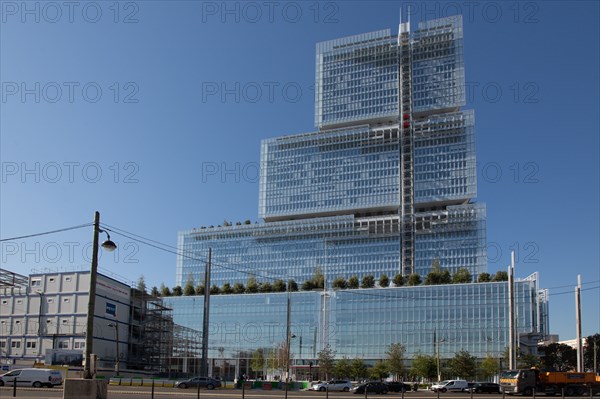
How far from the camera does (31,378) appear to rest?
58.8 m

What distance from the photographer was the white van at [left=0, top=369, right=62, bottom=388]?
57.9 meters

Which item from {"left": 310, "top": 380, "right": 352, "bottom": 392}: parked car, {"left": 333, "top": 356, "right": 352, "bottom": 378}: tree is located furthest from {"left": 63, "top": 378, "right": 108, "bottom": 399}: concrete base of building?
{"left": 333, "top": 356, "right": 352, "bottom": 378}: tree

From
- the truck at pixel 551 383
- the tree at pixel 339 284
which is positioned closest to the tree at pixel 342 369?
the tree at pixel 339 284

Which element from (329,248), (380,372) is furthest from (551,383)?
(329,248)

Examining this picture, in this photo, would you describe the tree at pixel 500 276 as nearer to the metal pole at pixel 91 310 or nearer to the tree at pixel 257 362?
the tree at pixel 257 362

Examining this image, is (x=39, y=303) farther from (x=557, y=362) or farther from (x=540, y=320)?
(x=557, y=362)

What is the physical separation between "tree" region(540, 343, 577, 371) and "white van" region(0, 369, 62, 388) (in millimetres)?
138580

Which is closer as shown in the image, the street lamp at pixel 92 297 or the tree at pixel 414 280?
the street lamp at pixel 92 297

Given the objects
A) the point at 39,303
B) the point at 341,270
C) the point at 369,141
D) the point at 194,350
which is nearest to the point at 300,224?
the point at 341,270

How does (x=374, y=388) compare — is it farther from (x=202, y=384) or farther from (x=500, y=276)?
(x=500, y=276)

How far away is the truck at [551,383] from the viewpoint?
59.5 metres

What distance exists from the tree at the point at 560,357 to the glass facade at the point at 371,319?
2612 centimetres

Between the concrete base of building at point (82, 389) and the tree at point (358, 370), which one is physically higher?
the concrete base of building at point (82, 389)

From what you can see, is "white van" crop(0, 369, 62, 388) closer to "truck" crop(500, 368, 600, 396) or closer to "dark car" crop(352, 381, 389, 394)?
"dark car" crop(352, 381, 389, 394)
